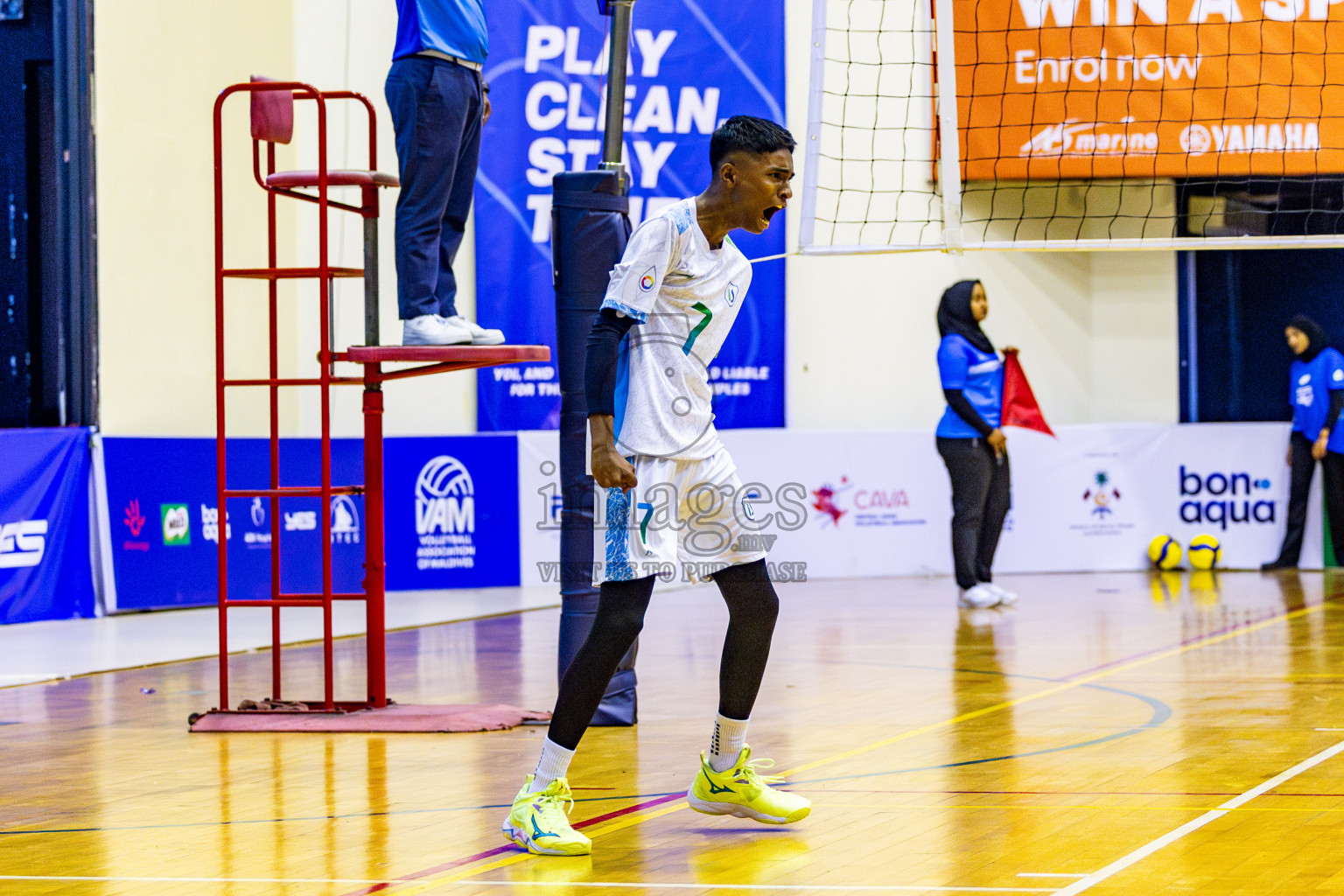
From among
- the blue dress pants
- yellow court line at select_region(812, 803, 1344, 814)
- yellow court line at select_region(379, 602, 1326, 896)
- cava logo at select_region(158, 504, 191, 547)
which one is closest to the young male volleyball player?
yellow court line at select_region(379, 602, 1326, 896)

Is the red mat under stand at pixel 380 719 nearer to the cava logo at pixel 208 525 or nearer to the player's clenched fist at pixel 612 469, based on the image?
the player's clenched fist at pixel 612 469

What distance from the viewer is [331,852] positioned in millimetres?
3898

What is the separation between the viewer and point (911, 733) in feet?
18.1

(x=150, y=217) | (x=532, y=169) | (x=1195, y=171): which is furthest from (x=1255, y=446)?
(x=150, y=217)

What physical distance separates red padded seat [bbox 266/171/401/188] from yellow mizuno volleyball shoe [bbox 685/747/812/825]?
8.98 feet

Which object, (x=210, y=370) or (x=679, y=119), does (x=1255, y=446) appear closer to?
(x=679, y=119)

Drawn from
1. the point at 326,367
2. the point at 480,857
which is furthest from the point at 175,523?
the point at 480,857

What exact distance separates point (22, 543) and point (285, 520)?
1.78m

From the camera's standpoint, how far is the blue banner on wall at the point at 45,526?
970 centimetres

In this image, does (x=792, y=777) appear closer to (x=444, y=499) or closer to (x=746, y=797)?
(x=746, y=797)

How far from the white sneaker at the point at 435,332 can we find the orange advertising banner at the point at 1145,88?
694cm

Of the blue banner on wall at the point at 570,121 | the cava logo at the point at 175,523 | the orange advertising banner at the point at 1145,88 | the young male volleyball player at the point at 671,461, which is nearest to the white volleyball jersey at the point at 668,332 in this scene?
the young male volleyball player at the point at 671,461

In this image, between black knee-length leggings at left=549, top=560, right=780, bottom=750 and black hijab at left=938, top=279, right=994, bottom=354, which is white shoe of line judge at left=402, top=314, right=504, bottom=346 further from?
black hijab at left=938, top=279, right=994, bottom=354

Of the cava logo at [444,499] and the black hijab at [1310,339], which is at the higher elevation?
the black hijab at [1310,339]
